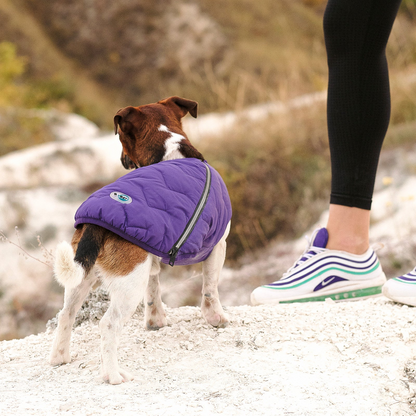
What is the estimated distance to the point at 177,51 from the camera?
17906mm

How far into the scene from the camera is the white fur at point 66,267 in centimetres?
167

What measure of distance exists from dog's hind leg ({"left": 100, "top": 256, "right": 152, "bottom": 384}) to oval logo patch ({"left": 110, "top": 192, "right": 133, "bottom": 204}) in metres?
0.23

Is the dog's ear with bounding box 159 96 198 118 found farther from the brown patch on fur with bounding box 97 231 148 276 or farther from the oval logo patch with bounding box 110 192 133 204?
the brown patch on fur with bounding box 97 231 148 276

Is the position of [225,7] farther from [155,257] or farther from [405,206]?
[155,257]

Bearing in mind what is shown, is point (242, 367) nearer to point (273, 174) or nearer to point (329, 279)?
point (329, 279)

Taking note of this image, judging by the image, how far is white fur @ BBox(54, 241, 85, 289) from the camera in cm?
167

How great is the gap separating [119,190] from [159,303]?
0.69 metres

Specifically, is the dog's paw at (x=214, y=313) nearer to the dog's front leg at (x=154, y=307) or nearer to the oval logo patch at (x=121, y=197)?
the dog's front leg at (x=154, y=307)

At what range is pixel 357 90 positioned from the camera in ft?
8.34

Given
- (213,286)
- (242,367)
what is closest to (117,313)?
(242,367)

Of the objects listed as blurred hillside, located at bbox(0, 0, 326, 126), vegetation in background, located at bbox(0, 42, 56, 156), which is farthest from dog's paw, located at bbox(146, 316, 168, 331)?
blurred hillside, located at bbox(0, 0, 326, 126)

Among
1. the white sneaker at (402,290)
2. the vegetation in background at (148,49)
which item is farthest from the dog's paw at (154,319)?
the vegetation in background at (148,49)

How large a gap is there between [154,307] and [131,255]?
1.89ft

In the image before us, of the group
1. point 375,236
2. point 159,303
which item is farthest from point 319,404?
point 375,236
